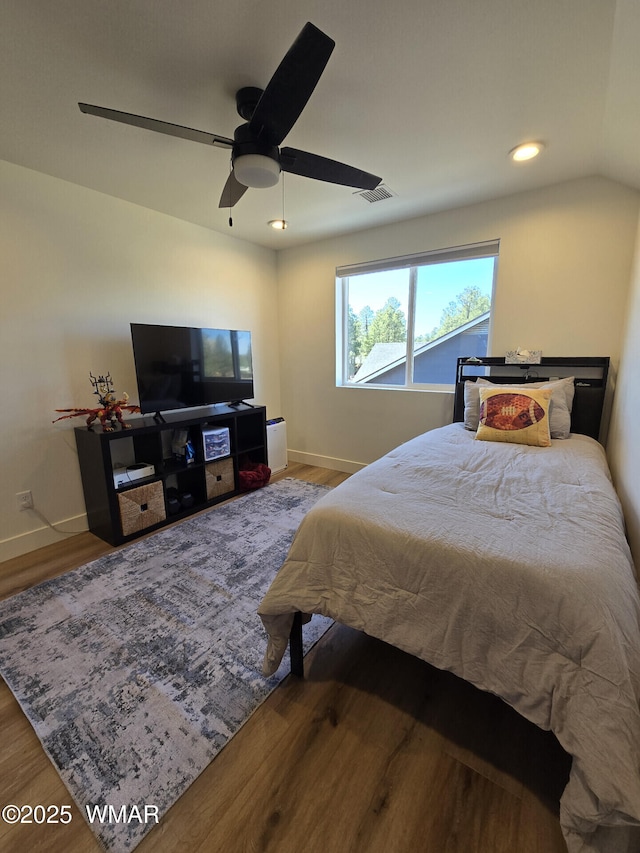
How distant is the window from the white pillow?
61 centimetres

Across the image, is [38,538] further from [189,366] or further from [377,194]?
[377,194]

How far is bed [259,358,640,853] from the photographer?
0.80 meters

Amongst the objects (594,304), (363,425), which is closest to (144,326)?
(363,425)

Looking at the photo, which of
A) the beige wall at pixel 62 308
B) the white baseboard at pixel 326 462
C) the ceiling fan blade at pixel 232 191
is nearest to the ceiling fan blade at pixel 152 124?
the ceiling fan blade at pixel 232 191

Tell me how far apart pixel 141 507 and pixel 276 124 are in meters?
2.46

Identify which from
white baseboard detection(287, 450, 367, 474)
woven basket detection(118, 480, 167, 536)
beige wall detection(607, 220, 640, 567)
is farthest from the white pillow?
woven basket detection(118, 480, 167, 536)

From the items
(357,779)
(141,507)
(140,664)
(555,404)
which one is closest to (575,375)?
(555,404)

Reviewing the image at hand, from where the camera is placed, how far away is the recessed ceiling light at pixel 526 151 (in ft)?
6.61

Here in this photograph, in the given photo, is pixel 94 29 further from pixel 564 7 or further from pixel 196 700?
pixel 196 700

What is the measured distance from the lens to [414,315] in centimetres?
340

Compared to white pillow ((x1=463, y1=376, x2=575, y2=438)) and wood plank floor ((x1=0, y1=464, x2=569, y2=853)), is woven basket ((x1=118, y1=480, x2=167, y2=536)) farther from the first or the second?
white pillow ((x1=463, y1=376, x2=575, y2=438))

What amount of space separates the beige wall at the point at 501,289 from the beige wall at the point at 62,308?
1.33 m

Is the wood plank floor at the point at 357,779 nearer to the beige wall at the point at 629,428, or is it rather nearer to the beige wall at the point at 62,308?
the beige wall at the point at 629,428

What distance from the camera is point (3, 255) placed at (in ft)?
7.22
